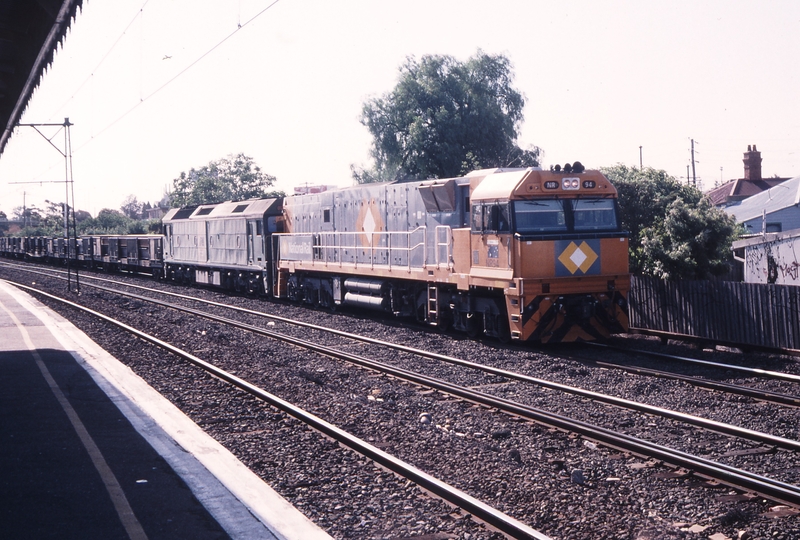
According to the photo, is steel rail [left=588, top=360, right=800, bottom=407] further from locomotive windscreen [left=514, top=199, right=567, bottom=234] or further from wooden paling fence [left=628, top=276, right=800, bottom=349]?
wooden paling fence [left=628, top=276, right=800, bottom=349]

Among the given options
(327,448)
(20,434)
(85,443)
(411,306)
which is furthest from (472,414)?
(411,306)

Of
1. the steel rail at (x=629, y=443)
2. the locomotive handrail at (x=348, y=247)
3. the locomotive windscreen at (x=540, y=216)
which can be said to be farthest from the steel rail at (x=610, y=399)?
the locomotive windscreen at (x=540, y=216)

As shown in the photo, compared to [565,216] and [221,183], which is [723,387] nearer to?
[565,216]

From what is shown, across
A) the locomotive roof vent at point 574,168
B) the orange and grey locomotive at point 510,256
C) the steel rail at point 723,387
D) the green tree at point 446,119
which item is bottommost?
the steel rail at point 723,387

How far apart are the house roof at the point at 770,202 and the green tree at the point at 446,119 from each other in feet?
42.4

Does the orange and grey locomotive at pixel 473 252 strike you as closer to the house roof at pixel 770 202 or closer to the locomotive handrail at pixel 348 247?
the locomotive handrail at pixel 348 247

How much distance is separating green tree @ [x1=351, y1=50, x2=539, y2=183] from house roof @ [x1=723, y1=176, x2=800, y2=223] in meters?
12.9

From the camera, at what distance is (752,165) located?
55.4m

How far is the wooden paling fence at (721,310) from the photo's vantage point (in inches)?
521

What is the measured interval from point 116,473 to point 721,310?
11932 mm

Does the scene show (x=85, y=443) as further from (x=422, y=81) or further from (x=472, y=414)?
(x=422, y=81)

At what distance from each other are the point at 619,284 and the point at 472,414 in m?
6.27

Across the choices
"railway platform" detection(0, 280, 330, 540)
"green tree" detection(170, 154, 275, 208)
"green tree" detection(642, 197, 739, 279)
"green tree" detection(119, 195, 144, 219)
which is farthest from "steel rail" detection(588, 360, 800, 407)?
"green tree" detection(119, 195, 144, 219)

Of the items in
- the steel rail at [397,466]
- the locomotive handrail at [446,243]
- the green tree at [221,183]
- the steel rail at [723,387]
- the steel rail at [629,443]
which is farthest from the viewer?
the green tree at [221,183]
